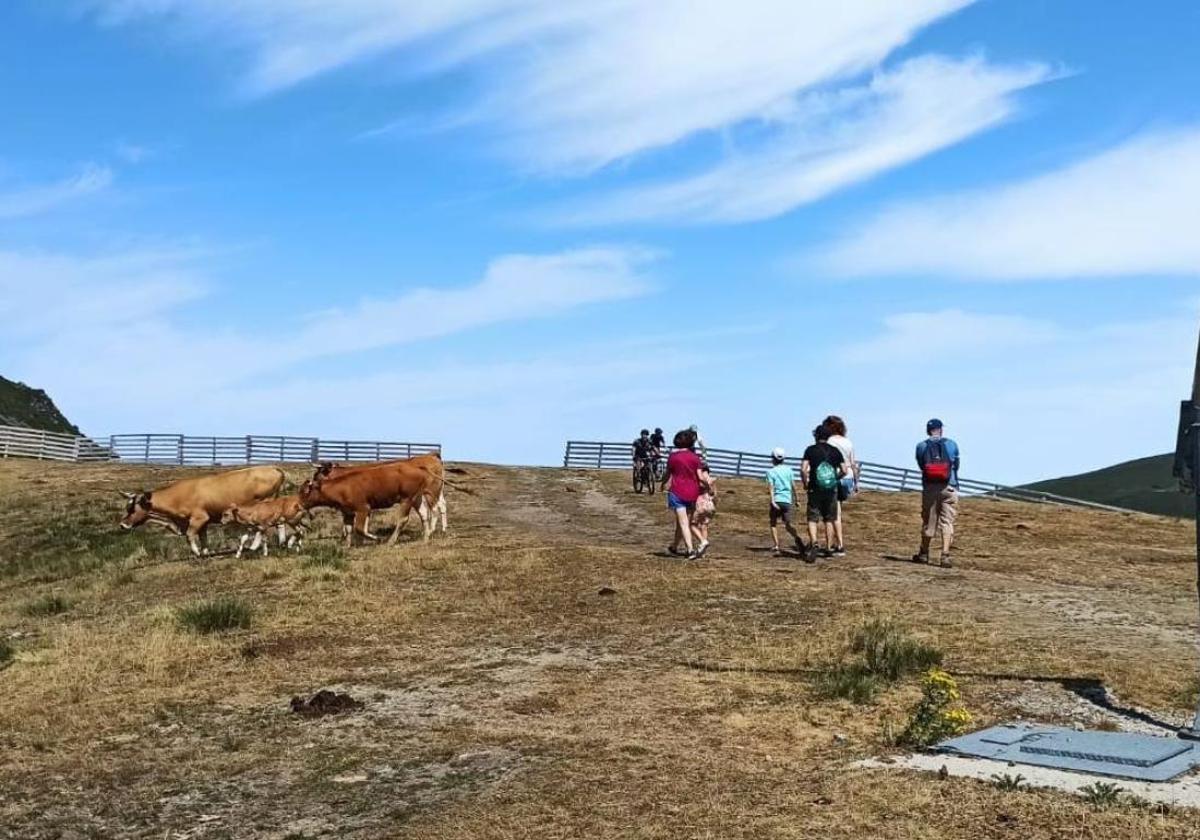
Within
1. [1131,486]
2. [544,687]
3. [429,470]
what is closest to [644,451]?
[429,470]

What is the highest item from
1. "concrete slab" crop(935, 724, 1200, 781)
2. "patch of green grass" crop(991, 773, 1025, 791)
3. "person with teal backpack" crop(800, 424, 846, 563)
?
"person with teal backpack" crop(800, 424, 846, 563)

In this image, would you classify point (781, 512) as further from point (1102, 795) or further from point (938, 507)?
point (1102, 795)

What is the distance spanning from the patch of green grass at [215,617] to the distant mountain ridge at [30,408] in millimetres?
94376

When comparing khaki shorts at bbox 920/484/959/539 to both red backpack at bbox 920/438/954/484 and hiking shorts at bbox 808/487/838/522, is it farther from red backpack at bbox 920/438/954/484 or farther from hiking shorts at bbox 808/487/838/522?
hiking shorts at bbox 808/487/838/522

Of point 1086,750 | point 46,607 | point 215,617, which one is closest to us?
point 1086,750

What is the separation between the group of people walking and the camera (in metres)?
17.4

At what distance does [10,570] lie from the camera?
24.1 m

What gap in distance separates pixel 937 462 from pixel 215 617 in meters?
10.1

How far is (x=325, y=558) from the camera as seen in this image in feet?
61.9

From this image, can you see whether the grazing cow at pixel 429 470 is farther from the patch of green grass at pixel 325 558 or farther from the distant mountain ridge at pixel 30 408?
the distant mountain ridge at pixel 30 408

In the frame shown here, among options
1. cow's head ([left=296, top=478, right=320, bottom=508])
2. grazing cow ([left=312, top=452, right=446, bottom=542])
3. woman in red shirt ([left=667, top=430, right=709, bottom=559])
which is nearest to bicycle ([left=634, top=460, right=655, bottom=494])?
grazing cow ([left=312, top=452, right=446, bottom=542])

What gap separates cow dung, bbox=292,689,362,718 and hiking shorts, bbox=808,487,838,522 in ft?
30.2

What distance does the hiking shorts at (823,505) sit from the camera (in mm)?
17812

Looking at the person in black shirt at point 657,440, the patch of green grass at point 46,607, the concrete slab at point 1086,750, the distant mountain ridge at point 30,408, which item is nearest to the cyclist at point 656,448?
the person in black shirt at point 657,440
